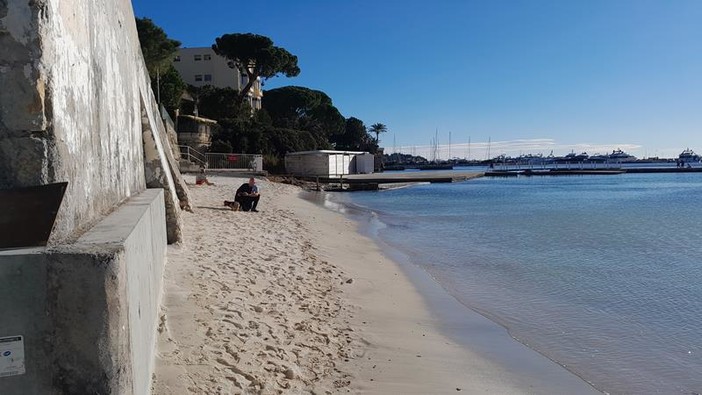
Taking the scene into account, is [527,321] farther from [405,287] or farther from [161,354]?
[161,354]

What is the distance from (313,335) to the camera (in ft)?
20.4

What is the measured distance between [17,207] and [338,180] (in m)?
50.0

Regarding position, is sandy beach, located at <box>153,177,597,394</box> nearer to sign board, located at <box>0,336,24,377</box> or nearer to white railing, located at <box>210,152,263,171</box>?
sign board, located at <box>0,336,24,377</box>

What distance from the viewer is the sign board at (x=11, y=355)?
2221 millimetres

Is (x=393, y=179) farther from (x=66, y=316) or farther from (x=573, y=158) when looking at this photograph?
(x=573, y=158)

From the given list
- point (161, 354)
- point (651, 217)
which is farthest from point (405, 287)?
point (651, 217)

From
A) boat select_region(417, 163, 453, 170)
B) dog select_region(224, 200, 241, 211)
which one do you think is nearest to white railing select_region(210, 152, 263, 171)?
dog select_region(224, 200, 241, 211)

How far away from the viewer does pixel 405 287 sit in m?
10.3

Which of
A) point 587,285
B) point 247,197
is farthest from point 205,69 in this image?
point 587,285

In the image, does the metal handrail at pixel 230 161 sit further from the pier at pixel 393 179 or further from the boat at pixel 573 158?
the boat at pixel 573 158

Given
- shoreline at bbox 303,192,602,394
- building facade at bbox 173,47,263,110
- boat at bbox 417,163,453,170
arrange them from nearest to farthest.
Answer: shoreline at bbox 303,192,602,394, building facade at bbox 173,47,263,110, boat at bbox 417,163,453,170

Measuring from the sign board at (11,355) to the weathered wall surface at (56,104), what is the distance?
0.49 metres

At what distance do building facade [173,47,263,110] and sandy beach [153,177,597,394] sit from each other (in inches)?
2604

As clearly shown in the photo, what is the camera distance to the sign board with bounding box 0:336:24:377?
7.29ft
